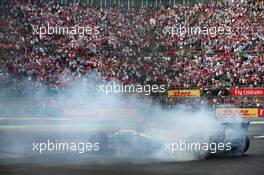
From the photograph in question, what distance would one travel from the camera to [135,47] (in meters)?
22.0

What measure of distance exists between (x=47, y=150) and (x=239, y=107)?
1310 centimetres

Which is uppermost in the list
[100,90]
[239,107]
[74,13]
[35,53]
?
[74,13]

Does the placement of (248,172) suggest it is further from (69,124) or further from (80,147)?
(69,124)

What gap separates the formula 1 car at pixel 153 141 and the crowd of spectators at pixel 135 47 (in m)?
7.25

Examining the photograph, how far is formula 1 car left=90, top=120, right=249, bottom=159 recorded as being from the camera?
459 inches

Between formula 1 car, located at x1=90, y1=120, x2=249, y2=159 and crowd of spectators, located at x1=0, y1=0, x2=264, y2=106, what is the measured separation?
23.8 feet

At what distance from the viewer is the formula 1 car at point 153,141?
11648 millimetres

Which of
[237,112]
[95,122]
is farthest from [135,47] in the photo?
[95,122]

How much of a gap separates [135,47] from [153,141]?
1081 centimetres

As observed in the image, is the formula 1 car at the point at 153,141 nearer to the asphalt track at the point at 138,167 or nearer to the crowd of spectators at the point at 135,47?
the asphalt track at the point at 138,167

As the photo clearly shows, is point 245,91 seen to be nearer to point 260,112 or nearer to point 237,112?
Answer: point 237,112

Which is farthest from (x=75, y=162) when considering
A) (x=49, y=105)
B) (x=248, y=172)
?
(x=49, y=105)

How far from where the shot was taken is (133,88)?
67.5ft

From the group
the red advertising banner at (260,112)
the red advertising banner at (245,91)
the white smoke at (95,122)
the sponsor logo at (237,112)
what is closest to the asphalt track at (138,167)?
the white smoke at (95,122)
